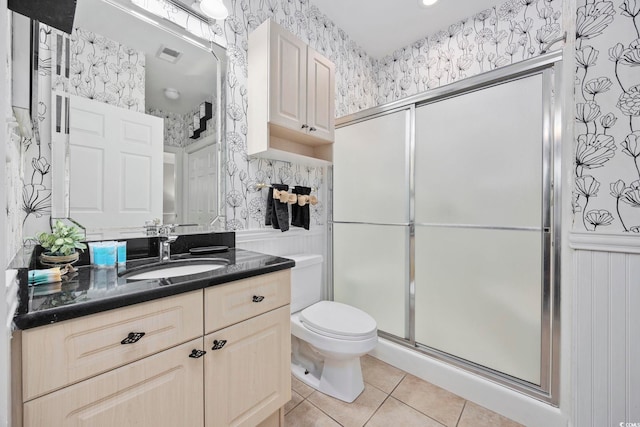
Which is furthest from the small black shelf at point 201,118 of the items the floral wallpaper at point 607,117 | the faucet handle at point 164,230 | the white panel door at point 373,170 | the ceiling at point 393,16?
the floral wallpaper at point 607,117

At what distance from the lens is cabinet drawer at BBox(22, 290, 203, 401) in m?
0.63

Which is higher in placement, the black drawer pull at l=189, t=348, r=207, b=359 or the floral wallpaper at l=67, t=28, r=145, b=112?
the floral wallpaper at l=67, t=28, r=145, b=112

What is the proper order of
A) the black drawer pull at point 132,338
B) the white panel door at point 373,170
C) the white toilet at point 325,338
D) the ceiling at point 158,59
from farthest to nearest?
the white panel door at point 373,170
the white toilet at point 325,338
the ceiling at point 158,59
the black drawer pull at point 132,338

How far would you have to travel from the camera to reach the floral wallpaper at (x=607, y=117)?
970mm

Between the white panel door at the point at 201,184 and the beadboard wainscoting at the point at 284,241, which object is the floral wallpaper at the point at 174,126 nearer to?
the white panel door at the point at 201,184

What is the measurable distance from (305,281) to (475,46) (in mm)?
2352

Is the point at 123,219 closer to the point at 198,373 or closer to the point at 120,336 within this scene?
the point at 120,336

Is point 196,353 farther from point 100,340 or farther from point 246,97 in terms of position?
point 246,97

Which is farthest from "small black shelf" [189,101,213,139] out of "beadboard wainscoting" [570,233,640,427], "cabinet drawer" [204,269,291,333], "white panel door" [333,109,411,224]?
"beadboard wainscoting" [570,233,640,427]

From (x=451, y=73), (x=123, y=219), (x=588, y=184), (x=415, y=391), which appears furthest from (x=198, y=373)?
(x=451, y=73)

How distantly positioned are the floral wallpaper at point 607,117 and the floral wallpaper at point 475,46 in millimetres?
1054

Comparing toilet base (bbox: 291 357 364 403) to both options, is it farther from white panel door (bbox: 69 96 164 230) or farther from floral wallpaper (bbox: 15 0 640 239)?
white panel door (bbox: 69 96 164 230)

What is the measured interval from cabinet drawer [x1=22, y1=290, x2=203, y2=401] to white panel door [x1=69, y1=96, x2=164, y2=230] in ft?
2.16

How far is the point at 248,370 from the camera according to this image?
Result: 1068 mm
